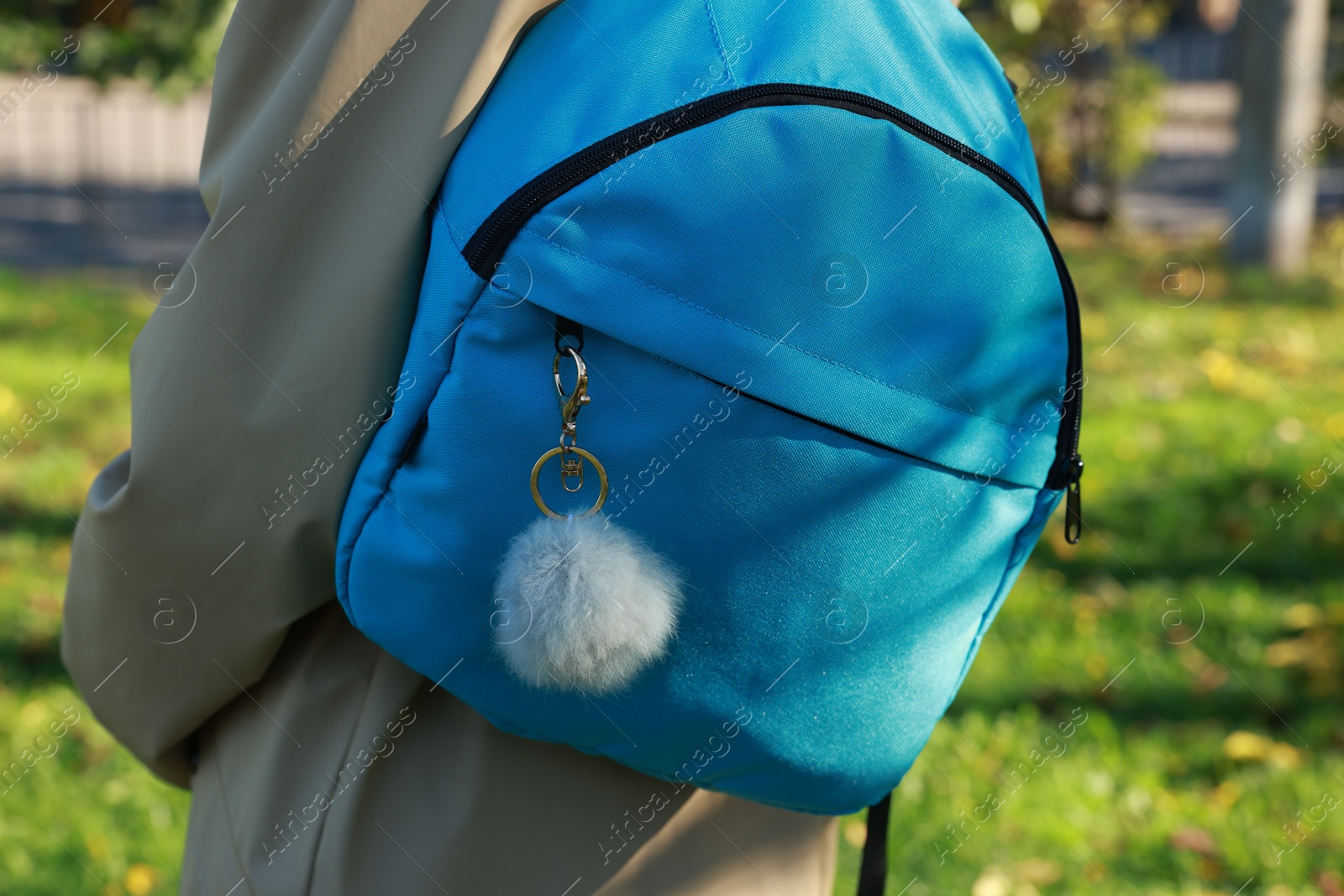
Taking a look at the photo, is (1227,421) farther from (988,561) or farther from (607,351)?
(607,351)

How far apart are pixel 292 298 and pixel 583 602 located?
16.5 inches

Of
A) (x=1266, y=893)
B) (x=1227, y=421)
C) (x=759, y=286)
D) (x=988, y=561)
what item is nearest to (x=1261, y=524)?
(x=1227, y=421)

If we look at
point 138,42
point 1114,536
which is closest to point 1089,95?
point 1114,536

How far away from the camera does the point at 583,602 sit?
1.00 m

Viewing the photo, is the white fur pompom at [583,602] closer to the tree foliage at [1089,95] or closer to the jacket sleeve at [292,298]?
the jacket sleeve at [292,298]

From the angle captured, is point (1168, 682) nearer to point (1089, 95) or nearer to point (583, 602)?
point (583, 602)

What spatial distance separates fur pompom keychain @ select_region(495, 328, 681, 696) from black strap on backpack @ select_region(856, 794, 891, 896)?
57 cm

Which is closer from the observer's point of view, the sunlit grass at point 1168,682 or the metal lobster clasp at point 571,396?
the metal lobster clasp at point 571,396

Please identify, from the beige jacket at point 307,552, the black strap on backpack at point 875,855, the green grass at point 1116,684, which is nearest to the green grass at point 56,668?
the green grass at point 1116,684

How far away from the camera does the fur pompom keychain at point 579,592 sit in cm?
101

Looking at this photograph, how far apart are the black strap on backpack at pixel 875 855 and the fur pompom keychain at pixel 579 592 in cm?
57

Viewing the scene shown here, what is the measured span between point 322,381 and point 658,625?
1.30 feet

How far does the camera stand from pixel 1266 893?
8.64ft

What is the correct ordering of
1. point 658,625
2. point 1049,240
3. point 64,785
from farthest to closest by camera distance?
point 64,785 < point 1049,240 < point 658,625
